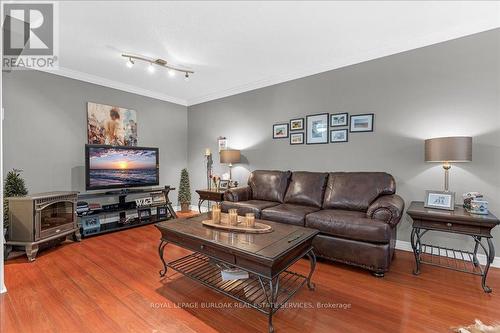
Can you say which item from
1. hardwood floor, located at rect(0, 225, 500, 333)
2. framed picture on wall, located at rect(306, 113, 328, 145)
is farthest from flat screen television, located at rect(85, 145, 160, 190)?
framed picture on wall, located at rect(306, 113, 328, 145)

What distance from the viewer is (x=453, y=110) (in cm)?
259

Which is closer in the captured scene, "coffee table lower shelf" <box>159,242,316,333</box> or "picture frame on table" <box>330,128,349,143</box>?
"coffee table lower shelf" <box>159,242,316,333</box>

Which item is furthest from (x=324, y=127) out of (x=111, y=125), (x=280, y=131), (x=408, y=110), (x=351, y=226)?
(x=111, y=125)

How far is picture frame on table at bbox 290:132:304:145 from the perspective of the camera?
12.2 feet

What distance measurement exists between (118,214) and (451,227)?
4.59 metres

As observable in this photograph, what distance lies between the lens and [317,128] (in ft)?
11.7

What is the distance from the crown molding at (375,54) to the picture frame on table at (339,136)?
94 centimetres

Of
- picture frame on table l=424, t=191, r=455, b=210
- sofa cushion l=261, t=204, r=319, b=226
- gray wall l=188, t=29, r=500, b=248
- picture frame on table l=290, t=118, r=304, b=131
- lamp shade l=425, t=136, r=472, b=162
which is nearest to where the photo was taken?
lamp shade l=425, t=136, r=472, b=162

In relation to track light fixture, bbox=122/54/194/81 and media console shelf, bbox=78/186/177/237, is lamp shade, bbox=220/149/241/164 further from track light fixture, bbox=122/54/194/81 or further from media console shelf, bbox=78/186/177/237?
track light fixture, bbox=122/54/194/81

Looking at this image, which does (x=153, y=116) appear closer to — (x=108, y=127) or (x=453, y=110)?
(x=108, y=127)

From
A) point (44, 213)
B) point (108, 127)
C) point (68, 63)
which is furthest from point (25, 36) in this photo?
point (44, 213)

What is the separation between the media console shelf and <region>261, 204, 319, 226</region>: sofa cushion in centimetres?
169

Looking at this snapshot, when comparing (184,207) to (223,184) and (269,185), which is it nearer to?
(223,184)

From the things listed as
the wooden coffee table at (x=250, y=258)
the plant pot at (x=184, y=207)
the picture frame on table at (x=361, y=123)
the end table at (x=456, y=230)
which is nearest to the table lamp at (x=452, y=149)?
the end table at (x=456, y=230)
